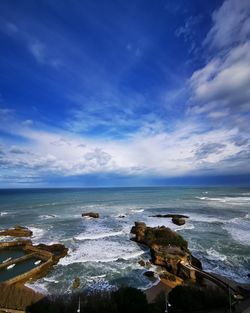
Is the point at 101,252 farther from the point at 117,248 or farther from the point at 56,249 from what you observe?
the point at 56,249

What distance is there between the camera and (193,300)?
19391mm

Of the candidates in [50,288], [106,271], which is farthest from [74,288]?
[106,271]

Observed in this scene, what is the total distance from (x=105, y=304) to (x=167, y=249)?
625 inches

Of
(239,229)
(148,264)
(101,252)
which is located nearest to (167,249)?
(148,264)

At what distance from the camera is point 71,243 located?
135 feet

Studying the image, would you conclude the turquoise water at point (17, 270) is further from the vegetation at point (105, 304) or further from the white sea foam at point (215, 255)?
the white sea foam at point (215, 255)

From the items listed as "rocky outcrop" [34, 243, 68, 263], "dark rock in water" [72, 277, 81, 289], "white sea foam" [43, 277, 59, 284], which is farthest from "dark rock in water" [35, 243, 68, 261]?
"dark rock in water" [72, 277, 81, 289]

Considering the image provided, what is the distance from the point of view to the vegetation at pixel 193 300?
62.8 feet

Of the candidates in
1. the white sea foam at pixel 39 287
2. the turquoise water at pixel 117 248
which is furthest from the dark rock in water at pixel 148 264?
the white sea foam at pixel 39 287

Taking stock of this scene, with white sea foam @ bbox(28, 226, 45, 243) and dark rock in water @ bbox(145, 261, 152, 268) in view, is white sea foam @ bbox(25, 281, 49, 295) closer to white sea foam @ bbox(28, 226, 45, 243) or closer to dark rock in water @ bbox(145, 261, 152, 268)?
dark rock in water @ bbox(145, 261, 152, 268)

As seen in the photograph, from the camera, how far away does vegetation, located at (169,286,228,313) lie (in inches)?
754

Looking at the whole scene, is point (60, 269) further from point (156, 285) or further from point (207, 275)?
point (207, 275)

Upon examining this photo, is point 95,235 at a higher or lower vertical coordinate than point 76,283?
higher

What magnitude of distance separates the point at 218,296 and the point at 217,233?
27045mm
